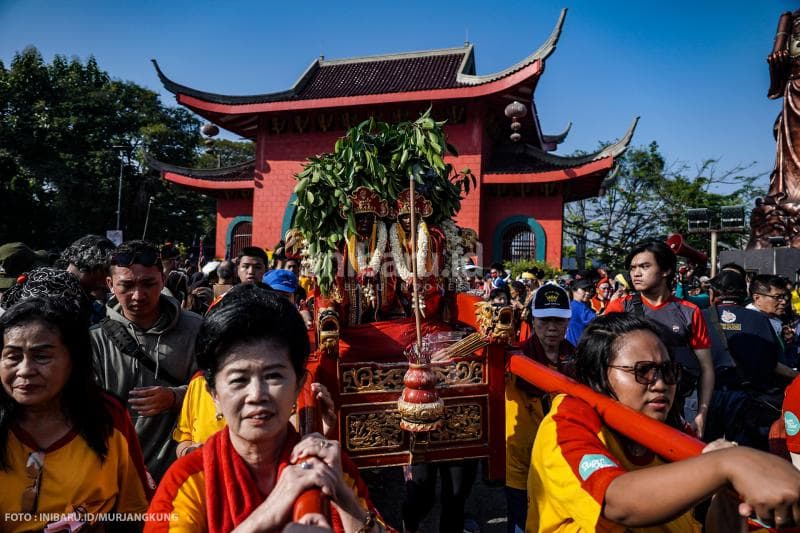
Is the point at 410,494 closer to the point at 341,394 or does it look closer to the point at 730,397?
the point at 341,394

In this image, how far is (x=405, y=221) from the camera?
3.55 metres

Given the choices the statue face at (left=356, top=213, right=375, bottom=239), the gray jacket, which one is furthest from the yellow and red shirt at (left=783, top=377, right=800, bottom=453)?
the gray jacket

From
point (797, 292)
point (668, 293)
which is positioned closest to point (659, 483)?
point (668, 293)

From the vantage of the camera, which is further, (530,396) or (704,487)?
(530,396)

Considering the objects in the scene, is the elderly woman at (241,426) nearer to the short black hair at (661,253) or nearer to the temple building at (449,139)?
the short black hair at (661,253)

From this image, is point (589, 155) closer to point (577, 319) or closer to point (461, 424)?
point (577, 319)

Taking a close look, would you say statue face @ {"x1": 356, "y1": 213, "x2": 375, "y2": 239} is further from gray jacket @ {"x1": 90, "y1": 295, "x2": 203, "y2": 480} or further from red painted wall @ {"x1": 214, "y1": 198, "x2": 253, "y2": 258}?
red painted wall @ {"x1": 214, "y1": 198, "x2": 253, "y2": 258}

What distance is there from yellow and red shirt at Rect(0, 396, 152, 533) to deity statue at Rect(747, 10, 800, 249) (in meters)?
13.8

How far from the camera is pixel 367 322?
3713 mm

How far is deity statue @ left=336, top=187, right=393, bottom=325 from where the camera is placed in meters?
3.44

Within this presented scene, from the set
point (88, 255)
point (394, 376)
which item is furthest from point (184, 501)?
point (88, 255)

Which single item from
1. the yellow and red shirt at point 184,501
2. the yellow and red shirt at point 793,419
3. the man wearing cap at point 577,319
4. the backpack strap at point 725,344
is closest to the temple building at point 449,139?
the man wearing cap at point 577,319

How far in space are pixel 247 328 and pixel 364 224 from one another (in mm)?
2322

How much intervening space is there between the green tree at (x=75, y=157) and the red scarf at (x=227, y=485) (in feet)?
75.8
